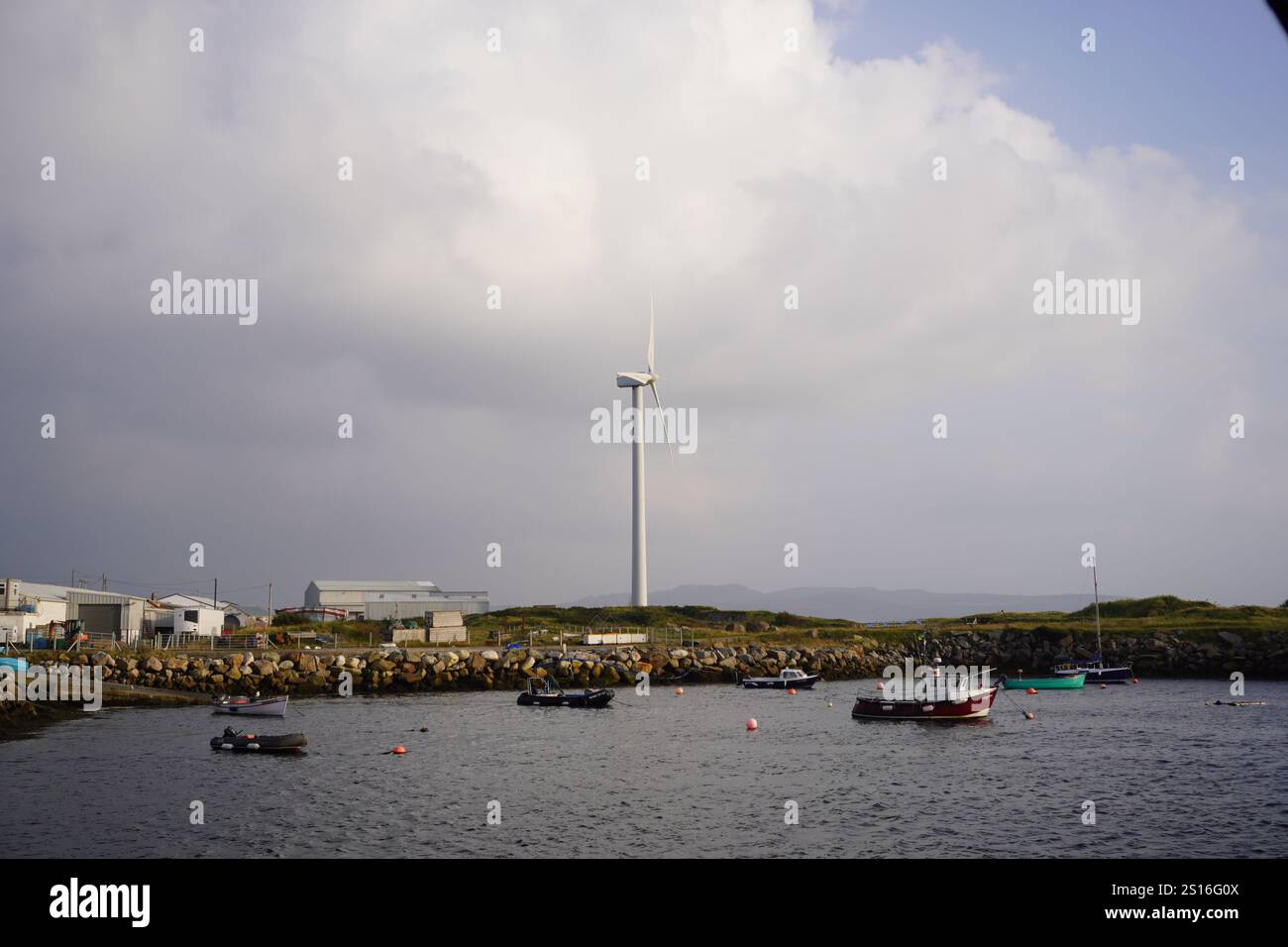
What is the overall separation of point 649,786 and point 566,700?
3211 centimetres

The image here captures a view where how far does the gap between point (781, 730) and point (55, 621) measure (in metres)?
74.7

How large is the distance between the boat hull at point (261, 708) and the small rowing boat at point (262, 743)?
12.0 meters

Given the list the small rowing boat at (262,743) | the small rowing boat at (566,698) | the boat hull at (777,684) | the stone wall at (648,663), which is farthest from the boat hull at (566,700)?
the small rowing boat at (262,743)

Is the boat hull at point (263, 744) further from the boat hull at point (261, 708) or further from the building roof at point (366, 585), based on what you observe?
the building roof at point (366, 585)

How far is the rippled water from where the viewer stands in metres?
32.1

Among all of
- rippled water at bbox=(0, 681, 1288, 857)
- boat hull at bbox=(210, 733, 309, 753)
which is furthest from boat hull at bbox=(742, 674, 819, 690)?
boat hull at bbox=(210, 733, 309, 753)

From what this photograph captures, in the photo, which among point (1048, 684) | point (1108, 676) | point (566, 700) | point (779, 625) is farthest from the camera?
point (779, 625)

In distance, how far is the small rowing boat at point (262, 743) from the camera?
50.2 meters

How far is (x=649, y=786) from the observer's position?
4191 centimetres

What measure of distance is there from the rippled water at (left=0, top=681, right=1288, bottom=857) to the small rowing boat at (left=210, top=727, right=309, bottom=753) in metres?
1.29

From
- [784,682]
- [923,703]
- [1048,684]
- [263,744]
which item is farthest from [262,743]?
[1048,684]

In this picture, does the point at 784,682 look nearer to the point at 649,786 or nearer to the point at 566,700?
the point at 566,700

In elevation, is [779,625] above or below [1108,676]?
above
